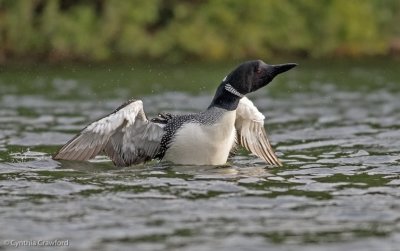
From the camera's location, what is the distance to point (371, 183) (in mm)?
9391

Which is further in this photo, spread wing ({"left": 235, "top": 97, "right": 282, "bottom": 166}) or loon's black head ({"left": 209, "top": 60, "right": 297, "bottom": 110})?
spread wing ({"left": 235, "top": 97, "right": 282, "bottom": 166})

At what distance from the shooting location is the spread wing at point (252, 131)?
11.0 metres

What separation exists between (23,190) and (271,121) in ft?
25.0

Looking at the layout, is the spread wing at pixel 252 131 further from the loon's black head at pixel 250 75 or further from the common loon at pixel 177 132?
the loon's black head at pixel 250 75

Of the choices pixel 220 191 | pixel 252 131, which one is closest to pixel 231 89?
pixel 252 131

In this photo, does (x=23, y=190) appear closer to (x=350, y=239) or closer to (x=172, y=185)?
(x=172, y=185)

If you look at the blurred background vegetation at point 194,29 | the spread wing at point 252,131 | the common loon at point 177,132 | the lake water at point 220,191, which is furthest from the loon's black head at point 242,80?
the blurred background vegetation at point 194,29

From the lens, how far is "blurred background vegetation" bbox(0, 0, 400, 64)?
30391mm

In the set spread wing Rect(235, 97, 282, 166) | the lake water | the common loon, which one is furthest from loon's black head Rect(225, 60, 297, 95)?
the lake water

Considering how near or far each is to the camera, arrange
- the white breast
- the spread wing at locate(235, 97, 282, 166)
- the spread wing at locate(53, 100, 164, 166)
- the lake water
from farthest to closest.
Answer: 1. the spread wing at locate(235, 97, 282, 166)
2. the spread wing at locate(53, 100, 164, 166)
3. the white breast
4. the lake water

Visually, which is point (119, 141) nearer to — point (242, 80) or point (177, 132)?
point (177, 132)

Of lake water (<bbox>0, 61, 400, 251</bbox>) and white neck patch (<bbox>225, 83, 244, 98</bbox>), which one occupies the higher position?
white neck patch (<bbox>225, 83, 244, 98</bbox>)

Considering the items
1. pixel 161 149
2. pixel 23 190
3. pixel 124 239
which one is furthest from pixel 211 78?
pixel 124 239

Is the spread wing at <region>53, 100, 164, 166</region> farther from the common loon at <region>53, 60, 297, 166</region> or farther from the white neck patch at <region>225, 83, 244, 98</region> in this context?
the white neck patch at <region>225, 83, 244, 98</region>
